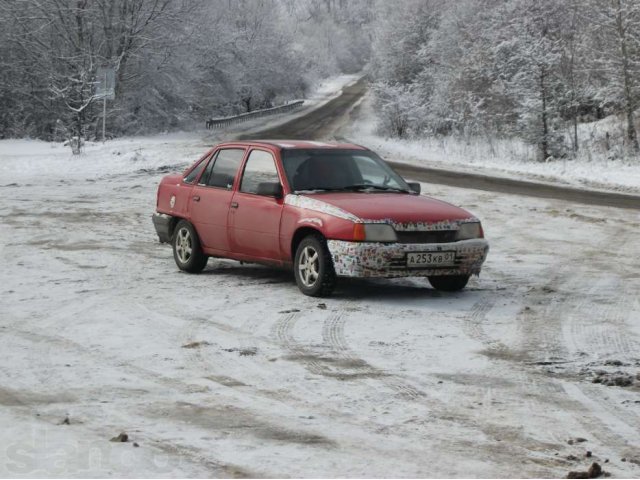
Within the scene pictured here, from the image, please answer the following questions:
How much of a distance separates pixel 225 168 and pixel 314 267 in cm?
219

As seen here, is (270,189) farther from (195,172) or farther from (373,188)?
(195,172)

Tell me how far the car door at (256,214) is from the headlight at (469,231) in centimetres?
184

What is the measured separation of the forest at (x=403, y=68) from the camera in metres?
31.9

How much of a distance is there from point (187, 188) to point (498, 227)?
620 centimetres

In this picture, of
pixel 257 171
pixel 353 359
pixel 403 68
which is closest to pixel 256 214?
pixel 257 171

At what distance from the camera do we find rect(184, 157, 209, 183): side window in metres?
11.5

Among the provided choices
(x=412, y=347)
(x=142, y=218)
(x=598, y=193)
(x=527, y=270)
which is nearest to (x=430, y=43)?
(x=598, y=193)

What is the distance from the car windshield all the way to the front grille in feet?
3.74

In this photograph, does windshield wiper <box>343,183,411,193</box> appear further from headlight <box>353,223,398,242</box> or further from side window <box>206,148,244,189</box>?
side window <box>206,148,244,189</box>

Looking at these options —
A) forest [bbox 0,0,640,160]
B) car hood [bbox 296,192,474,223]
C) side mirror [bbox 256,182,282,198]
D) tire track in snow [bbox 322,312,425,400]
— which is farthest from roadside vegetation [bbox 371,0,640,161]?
tire track in snow [bbox 322,312,425,400]

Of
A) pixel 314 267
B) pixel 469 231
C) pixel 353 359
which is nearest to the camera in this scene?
pixel 353 359

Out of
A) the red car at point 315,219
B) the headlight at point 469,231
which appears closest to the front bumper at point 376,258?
the red car at point 315,219

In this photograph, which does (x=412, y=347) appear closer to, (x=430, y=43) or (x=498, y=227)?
(x=498, y=227)

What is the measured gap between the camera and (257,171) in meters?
10.7
